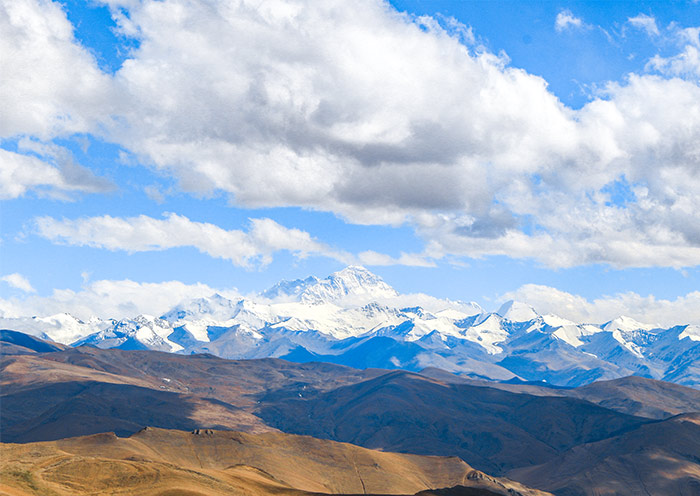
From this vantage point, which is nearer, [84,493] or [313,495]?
[84,493]

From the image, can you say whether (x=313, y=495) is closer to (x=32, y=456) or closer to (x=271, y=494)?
(x=271, y=494)

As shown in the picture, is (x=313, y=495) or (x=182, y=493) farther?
(x=313, y=495)

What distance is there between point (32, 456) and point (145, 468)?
3663 cm

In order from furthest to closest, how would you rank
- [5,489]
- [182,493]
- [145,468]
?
1. [145,468]
2. [182,493]
3. [5,489]

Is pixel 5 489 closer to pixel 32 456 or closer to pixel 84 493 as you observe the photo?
pixel 84 493

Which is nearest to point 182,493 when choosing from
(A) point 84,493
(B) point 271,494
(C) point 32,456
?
(A) point 84,493

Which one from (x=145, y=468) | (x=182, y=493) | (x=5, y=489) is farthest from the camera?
(x=145, y=468)

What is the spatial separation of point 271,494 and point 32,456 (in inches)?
2669

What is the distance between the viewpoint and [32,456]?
19938 cm

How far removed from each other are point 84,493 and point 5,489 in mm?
24766

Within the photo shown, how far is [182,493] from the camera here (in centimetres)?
16312

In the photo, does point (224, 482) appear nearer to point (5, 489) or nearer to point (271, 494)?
point (271, 494)

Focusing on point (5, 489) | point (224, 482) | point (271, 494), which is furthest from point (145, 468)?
point (5, 489)

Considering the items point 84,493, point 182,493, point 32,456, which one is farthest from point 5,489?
point 32,456
